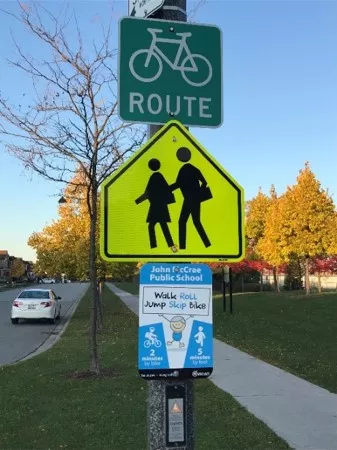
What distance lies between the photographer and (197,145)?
287cm

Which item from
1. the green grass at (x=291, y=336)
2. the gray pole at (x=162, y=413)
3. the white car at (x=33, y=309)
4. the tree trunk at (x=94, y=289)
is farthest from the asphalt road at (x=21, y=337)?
the gray pole at (x=162, y=413)

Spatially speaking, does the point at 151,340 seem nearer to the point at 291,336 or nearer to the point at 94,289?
the point at 94,289

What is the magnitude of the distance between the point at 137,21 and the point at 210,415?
481 cm

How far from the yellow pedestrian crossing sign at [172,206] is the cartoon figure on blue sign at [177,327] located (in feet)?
0.94

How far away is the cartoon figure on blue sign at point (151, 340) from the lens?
2.61 meters

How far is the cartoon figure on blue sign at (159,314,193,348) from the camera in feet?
8.61

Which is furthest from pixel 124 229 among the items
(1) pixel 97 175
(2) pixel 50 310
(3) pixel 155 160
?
(2) pixel 50 310

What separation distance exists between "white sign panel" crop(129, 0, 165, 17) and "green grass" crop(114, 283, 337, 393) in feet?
20.7

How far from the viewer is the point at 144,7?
3.20 m

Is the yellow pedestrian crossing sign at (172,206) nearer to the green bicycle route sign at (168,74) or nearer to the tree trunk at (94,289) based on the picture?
the green bicycle route sign at (168,74)

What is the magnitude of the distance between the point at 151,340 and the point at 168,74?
140 cm

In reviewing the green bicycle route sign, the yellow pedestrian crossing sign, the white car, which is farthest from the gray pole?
the white car

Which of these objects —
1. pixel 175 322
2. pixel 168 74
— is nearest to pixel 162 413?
pixel 175 322

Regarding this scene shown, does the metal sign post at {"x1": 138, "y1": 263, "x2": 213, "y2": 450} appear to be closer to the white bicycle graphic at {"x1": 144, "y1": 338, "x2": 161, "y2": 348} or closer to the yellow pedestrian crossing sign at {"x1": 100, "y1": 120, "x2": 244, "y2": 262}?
the white bicycle graphic at {"x1": 144, "y1": 338, "x2": 161, "y2": 348}
